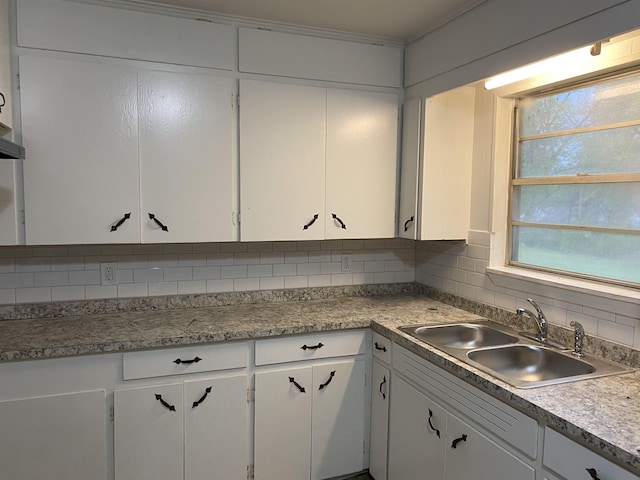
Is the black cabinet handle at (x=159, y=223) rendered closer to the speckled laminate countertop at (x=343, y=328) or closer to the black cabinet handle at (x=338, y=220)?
the speckled laminate countertop at (x=343, y=328)

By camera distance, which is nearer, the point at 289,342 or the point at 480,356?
the point at 480,356

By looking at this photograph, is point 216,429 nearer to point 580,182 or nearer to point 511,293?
point 511,293

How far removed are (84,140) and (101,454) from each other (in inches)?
55.2

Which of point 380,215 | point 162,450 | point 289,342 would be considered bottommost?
point 162,450

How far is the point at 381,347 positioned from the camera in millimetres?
2295

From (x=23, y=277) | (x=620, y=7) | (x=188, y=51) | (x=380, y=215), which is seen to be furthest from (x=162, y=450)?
(x=620, y=7)

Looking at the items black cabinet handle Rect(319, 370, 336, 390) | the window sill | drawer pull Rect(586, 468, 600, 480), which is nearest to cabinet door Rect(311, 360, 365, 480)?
black cabinet handle Rect(319, 370, 336, 390)

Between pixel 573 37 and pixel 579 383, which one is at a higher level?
pixel 573 37

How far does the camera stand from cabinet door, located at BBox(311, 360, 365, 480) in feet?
7.61

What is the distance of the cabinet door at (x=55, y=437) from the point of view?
185 centimetres

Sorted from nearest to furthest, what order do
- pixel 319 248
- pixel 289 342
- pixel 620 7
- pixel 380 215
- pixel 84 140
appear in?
pixel 620 7, pixel 84 140, pixel 289 342, pixel 380 215, pixel 319 248

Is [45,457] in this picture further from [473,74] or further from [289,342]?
[473,74]

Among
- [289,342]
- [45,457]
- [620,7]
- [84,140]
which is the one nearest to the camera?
[620,7]

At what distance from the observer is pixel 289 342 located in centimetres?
224
